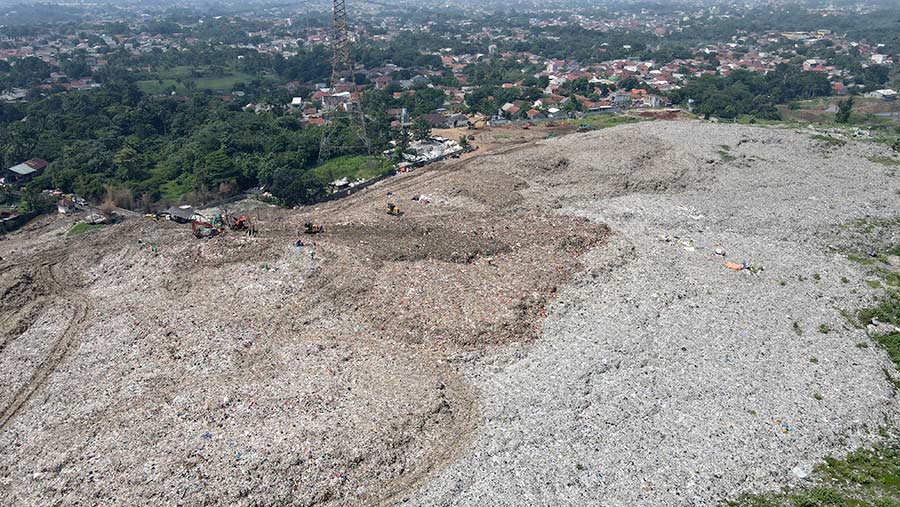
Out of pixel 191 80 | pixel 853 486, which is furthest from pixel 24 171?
pixel 191 80

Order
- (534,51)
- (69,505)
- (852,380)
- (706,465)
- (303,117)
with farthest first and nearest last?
(534,51), (303,117), (852,380), (706,465), (69,505)

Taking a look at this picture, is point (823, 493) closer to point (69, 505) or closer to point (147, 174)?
point (69, 505)

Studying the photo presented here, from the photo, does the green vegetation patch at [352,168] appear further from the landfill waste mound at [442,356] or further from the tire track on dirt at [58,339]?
the tire track on dirt at [58,339]

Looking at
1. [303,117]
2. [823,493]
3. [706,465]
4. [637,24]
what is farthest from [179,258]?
[637,24]

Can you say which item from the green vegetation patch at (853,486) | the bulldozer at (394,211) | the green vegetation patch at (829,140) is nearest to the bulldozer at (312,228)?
the bulldozer at (394,211)

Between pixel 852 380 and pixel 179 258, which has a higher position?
pixel 179 258

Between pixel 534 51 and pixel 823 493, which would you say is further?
pixel 534 51
